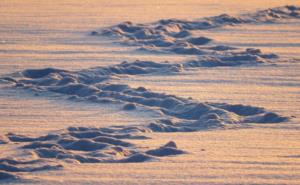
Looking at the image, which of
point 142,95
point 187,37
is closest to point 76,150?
point 142,95

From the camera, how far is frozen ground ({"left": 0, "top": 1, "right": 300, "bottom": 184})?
4574 millimetres

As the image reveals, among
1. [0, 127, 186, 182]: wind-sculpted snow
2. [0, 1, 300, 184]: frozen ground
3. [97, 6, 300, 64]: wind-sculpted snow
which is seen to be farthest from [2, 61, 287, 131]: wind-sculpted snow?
[97, 6, 300, 64]: wind-sculpted snow

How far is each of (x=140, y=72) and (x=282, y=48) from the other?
190cm

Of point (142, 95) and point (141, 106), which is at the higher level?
point (142, 95)

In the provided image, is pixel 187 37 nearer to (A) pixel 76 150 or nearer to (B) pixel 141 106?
(B) pixel 141 106

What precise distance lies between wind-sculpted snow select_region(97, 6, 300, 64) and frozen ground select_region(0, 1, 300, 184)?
5 centimetres

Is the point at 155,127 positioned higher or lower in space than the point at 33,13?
lower

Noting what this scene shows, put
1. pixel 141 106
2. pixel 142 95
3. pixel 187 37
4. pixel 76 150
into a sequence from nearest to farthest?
pixel 76 150 < pixel 141 106 < pixel 142 95 < pixel 187 37

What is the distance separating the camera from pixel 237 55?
8.12 metres

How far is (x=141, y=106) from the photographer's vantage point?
20.3 feet

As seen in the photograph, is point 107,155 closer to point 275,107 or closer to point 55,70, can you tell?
point 275,107

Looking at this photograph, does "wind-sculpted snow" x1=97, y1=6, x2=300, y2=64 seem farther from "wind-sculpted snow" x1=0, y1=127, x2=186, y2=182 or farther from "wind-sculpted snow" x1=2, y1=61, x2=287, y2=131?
"wind-sculpted snow" x1=0, y1=127, x2=186, y2=182

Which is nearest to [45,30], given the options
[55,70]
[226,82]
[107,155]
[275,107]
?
[55,70]

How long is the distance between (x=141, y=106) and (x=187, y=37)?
115 inches
